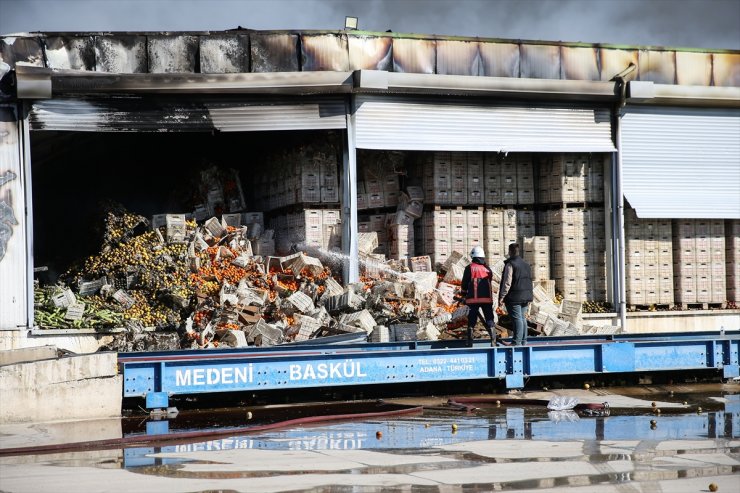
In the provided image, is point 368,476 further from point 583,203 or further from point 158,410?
point 583,203

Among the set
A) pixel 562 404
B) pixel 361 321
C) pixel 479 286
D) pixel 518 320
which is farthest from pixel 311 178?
pixel 562 404

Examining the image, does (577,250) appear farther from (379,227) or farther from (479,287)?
(479,287)

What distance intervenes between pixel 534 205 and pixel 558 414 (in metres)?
10.6

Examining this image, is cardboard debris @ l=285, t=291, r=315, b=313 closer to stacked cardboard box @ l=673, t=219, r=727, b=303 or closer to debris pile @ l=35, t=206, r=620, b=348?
debris pile @ l=35, t=206, r=620, b=348

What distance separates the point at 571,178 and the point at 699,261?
3838mm

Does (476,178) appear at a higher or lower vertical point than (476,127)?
lower

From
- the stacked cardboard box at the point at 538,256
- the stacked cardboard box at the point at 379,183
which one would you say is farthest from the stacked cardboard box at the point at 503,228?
the stacked cardboard box at the point at 379,183

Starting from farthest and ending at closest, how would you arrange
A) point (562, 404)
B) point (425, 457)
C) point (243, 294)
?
point (243, 294) → point (562, 404) → point (425, 457)

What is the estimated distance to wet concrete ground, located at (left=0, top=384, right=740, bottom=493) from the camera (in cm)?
986

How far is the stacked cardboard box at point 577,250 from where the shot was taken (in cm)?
2444

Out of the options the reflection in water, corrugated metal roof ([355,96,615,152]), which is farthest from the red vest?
corrugated metal roof ([355,96,615,152])

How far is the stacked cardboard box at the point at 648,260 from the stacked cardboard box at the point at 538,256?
205 centimetres

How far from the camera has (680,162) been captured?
25.1m

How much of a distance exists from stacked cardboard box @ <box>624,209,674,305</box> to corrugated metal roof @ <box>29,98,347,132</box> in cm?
769
